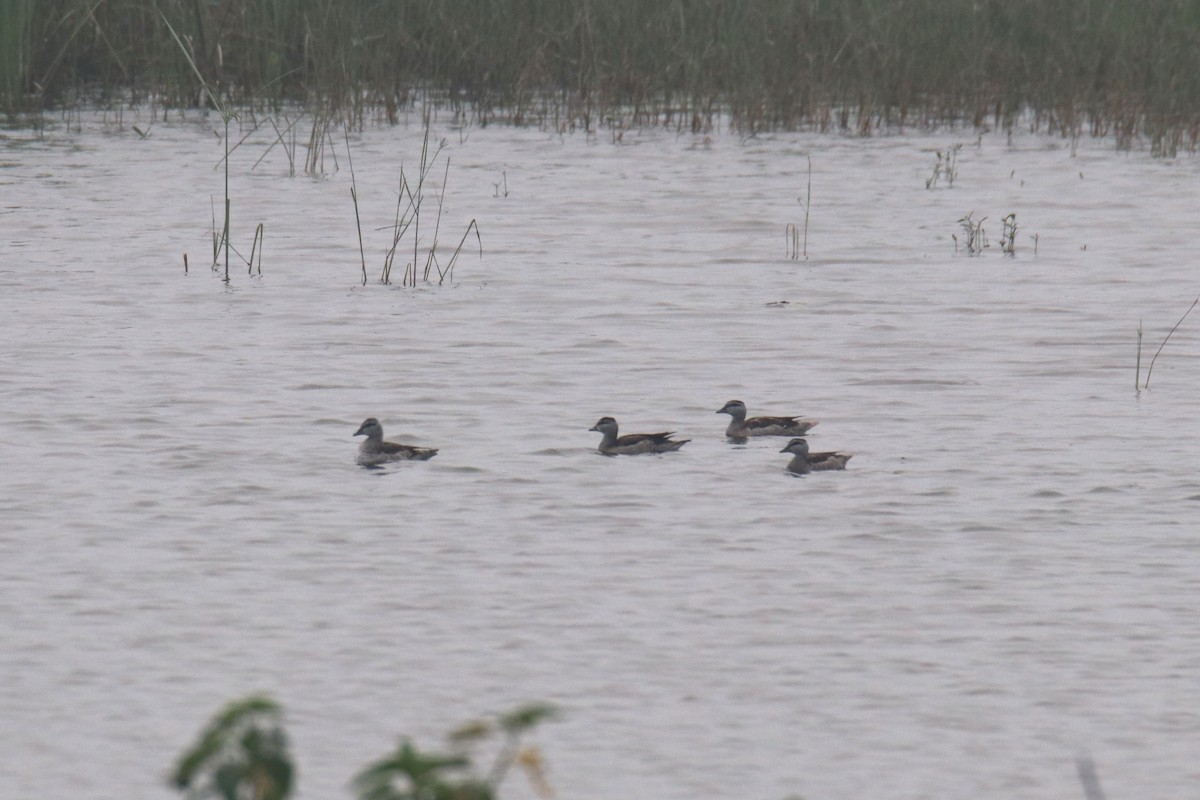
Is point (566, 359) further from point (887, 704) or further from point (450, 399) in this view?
point (887, 704)

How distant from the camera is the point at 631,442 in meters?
8.16

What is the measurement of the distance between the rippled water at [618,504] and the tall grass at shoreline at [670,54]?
3.94m

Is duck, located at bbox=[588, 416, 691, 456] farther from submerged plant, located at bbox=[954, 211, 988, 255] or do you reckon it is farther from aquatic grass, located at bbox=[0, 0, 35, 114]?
aquatic grass, located at bbox=[0, 0, 35, 114]

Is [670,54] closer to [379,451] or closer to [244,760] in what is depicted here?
[379,451]

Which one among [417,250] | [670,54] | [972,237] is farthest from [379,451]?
[670,54]

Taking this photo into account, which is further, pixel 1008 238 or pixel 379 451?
pixel 1008 238

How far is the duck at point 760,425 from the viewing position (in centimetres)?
847

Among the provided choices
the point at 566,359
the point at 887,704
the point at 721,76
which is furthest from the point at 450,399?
the point at 721,76

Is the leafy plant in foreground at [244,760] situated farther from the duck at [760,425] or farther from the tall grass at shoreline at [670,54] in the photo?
the tall grass at shoreline at [670,54]

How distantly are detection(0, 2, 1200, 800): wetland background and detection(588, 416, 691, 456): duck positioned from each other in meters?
0.13

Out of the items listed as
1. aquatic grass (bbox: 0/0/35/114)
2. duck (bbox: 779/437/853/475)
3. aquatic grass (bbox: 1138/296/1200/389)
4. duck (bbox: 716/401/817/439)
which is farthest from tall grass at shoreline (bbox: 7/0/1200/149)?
duck (bbox: 779/437/853/475)

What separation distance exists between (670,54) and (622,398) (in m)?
10.2

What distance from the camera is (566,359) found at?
34.0ft

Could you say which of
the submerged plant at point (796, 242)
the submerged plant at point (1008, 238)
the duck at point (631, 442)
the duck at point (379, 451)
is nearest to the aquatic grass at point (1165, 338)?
the submerged plant at point (1008, 238)
